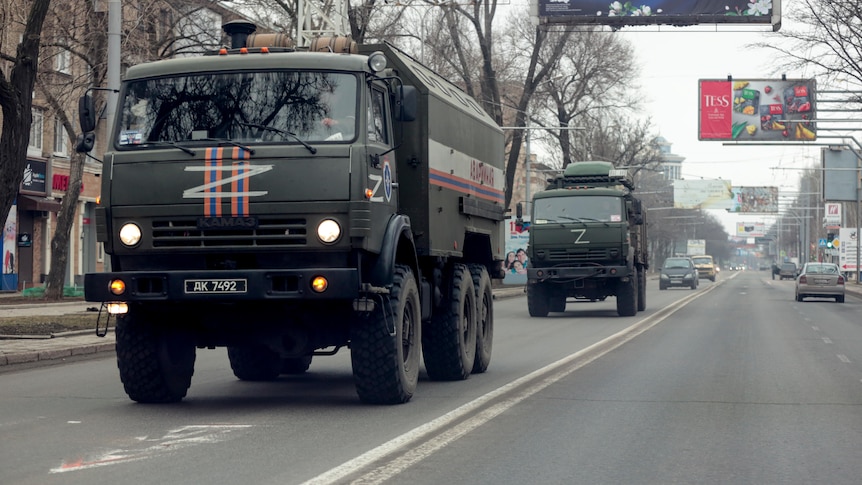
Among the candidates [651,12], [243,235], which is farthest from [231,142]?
[651,12]

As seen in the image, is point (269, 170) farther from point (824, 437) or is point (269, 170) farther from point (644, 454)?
point (824, 437)

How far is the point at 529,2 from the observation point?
1340 inches

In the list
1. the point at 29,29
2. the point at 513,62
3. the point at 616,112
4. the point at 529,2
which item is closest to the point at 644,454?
the point at 29,29

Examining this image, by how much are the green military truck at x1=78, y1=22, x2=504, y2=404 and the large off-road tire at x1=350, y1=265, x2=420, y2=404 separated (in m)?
0.01

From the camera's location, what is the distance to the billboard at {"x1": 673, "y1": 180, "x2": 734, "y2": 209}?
95.4 meters

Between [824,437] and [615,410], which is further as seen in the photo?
[615,410]

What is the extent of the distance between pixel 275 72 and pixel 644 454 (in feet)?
14.4

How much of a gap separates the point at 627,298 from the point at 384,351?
64.2 feet

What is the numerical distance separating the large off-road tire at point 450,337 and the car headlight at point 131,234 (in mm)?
3664

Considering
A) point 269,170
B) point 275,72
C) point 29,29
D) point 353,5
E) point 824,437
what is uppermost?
point 353,5

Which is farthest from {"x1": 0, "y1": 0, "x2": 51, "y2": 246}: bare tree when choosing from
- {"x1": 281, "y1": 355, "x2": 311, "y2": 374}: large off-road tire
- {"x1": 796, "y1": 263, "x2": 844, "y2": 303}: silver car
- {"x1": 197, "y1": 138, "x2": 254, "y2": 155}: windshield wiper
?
{"x1": 796, "y1": 263, "x2": 844, "y2": 303}: silver car

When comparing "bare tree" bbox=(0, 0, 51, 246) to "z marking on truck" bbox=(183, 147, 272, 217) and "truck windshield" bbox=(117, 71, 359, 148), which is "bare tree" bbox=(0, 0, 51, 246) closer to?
"truck windshield" bbox=(117, 71, 359, 148)

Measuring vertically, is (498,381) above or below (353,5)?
below

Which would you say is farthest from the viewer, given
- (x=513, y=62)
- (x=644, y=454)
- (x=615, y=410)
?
(x=513, y=62)
